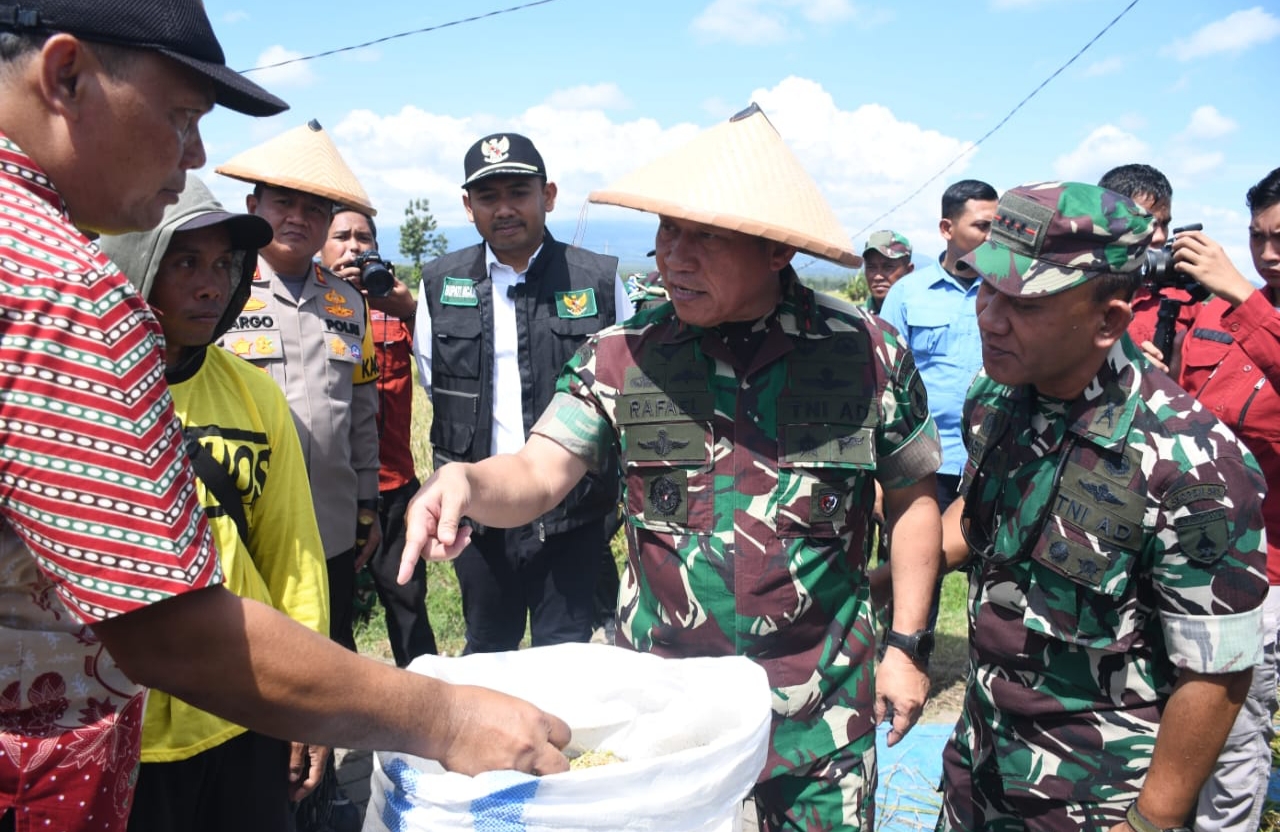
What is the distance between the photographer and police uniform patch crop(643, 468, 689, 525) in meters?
2.17

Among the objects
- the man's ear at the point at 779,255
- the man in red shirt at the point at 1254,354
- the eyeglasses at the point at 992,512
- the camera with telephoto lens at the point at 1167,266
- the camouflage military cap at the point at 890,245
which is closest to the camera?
the eyeglasses at the point at 992,512

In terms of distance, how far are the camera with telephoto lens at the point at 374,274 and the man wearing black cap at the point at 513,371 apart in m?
0.18

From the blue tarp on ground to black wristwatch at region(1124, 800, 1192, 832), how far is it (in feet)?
4.97

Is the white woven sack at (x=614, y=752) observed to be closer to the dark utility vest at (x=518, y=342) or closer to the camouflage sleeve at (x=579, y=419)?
the camouflage sleeve at (x=579, y=419)

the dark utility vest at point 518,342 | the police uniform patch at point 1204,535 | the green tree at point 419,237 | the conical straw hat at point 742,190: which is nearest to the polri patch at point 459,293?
the dark utility vest at point 518,342

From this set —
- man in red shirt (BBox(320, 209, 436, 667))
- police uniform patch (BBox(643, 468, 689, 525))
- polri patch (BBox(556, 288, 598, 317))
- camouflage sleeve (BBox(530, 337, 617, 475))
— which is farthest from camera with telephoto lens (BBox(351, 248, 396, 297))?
police uniform patch (BBox(643, 468, 689, 525))

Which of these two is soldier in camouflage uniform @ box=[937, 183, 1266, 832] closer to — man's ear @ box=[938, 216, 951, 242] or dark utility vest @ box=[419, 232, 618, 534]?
dark utility vest @ box=[419, 232, 618, 534]

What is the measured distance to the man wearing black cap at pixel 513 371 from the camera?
3.82m

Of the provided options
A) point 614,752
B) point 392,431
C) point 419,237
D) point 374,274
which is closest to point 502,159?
point 374,274

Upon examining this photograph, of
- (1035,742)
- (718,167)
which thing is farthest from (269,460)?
(1035,742)

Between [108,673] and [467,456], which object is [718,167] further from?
[467,456]

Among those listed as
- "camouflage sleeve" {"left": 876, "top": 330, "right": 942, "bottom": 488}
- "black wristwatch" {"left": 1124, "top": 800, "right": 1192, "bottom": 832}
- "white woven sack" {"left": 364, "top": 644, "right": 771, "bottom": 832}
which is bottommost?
"black wristwatch" {"left": 1124, "top": 800, "right": 1192, "bottom": 832}

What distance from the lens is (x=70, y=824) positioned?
50.0 inches

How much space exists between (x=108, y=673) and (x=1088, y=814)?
1977mm
